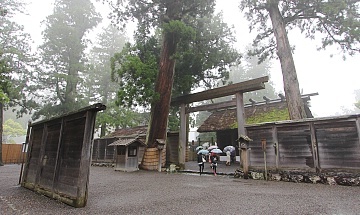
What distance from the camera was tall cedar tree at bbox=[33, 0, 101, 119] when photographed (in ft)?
62.6

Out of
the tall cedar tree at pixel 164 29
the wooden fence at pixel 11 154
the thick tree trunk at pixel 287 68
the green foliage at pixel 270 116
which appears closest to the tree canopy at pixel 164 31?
the tall cedar tree at pixel 164 29

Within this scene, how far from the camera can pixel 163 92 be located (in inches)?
474

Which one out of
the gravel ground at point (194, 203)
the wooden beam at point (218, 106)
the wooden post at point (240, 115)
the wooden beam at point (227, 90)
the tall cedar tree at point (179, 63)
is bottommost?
the gravel ground at point (194, 203)

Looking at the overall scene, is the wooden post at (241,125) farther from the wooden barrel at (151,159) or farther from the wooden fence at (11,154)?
the wooden fence at (11,154)

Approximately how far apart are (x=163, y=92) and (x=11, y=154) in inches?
688

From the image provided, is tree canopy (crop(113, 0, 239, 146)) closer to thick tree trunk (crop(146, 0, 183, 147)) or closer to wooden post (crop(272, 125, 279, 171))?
thick tree trunk (crop(146, 0, 183, 147))

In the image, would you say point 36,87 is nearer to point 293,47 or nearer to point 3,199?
point 3,199

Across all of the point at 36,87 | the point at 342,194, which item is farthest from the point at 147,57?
the point at 36,87

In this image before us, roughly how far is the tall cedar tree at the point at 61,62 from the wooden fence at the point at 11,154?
3576 mm

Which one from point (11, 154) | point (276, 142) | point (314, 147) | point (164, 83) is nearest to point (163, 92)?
point (164, 83)

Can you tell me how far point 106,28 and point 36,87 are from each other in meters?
15.7

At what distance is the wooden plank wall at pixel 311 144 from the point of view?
6.78 m

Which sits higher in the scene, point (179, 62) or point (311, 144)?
point (179, 62)

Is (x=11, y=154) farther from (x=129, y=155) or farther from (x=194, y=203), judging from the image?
(x=194, y=203)
